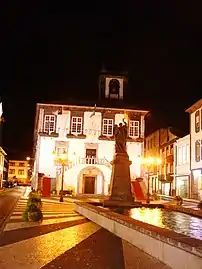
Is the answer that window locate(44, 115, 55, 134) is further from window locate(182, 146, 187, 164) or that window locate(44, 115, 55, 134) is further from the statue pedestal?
the statue pedestal

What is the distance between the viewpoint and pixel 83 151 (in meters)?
42.5

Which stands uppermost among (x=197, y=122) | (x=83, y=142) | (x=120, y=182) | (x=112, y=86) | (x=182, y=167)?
(x=112, y=86)

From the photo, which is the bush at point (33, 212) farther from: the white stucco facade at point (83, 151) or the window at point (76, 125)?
the window at point (76, 125)

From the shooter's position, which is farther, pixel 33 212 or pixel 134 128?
pixel 134 128

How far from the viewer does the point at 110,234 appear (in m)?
10.2

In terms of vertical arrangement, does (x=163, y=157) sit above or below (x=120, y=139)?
above

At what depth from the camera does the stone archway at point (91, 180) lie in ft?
134

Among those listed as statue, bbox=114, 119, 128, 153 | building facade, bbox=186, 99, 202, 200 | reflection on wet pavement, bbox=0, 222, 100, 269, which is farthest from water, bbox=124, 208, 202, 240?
building facade, bbox=186, 99, 202, 200

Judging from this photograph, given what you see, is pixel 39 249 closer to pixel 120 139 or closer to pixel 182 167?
pixel 120 139

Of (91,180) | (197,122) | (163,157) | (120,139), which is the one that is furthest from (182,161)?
(120,139)

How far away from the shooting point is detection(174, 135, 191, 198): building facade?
40.1m

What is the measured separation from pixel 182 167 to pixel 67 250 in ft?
118

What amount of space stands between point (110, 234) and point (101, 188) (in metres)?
31.3

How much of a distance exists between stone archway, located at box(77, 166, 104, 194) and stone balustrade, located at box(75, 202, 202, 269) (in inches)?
1208
